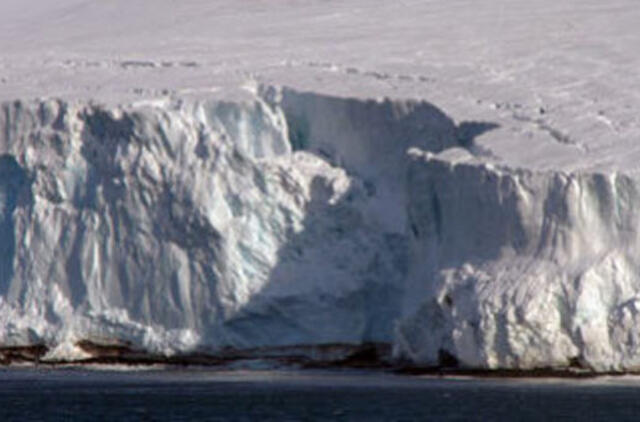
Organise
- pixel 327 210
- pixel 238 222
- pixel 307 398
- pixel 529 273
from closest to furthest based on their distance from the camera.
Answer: pixel 307 398 → pixel 529 273 → pixel 238 222 → pixel 327 210

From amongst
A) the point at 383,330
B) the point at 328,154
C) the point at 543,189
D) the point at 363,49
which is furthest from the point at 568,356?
the point at 363,49

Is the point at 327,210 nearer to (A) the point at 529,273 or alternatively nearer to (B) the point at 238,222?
(B) the point at 238,222

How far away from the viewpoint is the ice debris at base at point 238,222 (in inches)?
1350

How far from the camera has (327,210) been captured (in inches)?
1411

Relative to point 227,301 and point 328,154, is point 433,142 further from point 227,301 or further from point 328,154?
point 227,301

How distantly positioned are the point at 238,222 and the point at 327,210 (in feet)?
5.27

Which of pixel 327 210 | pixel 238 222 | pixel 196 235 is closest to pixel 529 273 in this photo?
pixel 327 210

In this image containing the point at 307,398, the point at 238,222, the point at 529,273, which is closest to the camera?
the point at 307,398

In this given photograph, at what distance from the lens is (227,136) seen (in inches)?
1410

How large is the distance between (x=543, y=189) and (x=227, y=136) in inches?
248

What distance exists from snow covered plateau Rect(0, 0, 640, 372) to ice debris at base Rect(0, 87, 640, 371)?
4 cm

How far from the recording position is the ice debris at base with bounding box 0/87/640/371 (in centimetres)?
3428

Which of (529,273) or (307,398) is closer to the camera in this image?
(307,398)

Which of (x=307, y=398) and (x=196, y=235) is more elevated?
(x=196, y=235)
